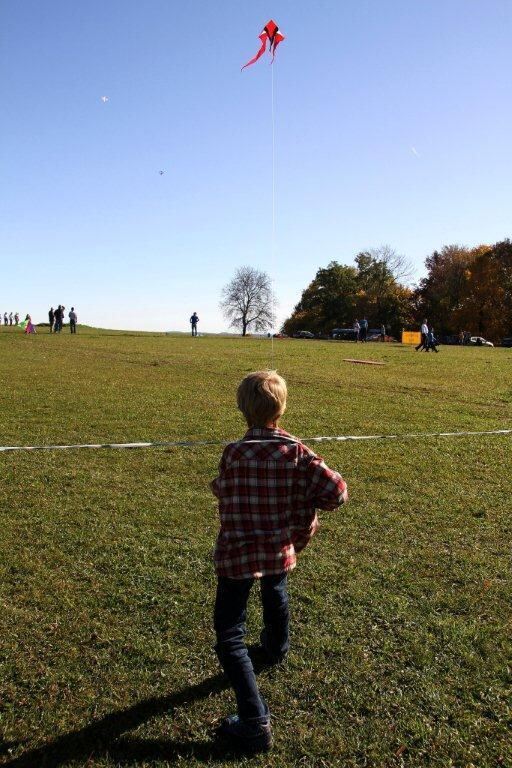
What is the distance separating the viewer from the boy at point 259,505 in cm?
285

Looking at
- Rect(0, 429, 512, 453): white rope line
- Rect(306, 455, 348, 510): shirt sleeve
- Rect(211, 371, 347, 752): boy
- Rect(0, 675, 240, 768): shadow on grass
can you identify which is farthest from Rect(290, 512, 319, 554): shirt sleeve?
Rect(0, 429, 512, 453): white rope line

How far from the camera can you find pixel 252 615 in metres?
3.74

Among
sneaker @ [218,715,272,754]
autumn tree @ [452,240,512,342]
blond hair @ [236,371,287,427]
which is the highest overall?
autumn tree @ [452,240,512,342]

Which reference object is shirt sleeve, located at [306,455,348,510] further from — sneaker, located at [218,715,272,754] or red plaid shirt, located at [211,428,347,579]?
sneaker, located at [218,715,272,754]

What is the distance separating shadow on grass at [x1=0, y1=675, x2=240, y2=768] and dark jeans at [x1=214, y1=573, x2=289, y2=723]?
0.23 meters

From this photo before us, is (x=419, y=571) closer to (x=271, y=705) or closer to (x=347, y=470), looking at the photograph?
(x=271, y=705)

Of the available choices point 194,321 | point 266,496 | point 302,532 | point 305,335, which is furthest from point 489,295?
point 266,496

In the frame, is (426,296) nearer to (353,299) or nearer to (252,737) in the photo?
(353,299)

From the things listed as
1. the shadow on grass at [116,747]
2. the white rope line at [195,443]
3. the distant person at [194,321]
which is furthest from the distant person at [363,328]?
the shadow on grass at [116,747]

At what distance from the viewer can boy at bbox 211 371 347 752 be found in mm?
2852

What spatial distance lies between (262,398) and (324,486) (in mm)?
515

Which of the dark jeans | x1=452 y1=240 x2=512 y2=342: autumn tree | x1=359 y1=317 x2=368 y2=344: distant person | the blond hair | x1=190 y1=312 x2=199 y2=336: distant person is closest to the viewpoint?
the dark jeans

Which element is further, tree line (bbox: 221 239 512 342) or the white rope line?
tree line (bbox: 221 239 512 342)

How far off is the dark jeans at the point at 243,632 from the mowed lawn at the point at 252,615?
164 mm
